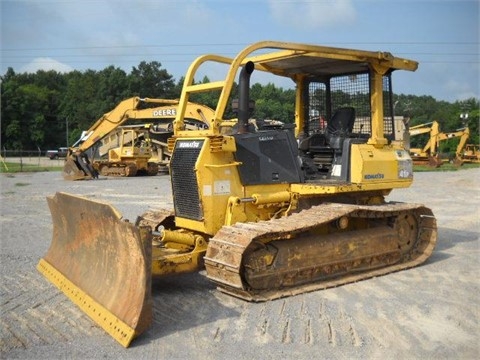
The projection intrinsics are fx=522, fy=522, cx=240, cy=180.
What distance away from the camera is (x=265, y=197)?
6.61 m

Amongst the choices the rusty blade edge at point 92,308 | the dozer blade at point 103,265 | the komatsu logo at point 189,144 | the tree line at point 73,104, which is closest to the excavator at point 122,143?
the komatsu logo at point 189,144

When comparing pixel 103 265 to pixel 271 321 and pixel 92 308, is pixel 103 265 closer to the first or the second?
pixel 92 308

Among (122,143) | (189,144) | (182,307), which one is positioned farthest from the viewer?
(122,143)

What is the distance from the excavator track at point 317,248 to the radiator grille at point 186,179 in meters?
0.71

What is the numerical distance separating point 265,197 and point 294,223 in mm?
712

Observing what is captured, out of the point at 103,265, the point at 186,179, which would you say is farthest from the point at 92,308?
the point at 186,179

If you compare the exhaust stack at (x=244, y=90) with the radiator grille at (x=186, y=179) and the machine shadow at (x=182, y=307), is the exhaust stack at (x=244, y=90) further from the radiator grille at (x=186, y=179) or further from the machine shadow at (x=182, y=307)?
the machine shadow at (x=182, y=307)

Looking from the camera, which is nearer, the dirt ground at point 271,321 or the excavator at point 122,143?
the dirt ground at point 271,321

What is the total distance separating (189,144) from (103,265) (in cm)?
184

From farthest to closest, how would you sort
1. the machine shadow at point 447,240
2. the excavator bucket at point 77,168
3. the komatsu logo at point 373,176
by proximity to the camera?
the excavator bucket at point 77,168 → the machine shadow at point 447,240 → the komatsu logo at point 373,176

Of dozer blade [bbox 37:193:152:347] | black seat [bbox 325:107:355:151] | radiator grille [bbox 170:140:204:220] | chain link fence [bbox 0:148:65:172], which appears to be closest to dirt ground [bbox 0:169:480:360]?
dozer blade [bbox 37:193:152:347]

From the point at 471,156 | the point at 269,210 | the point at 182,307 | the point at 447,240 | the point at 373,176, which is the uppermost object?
the point at 373,176

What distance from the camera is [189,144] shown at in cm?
648

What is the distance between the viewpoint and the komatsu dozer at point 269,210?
17.8 ft
